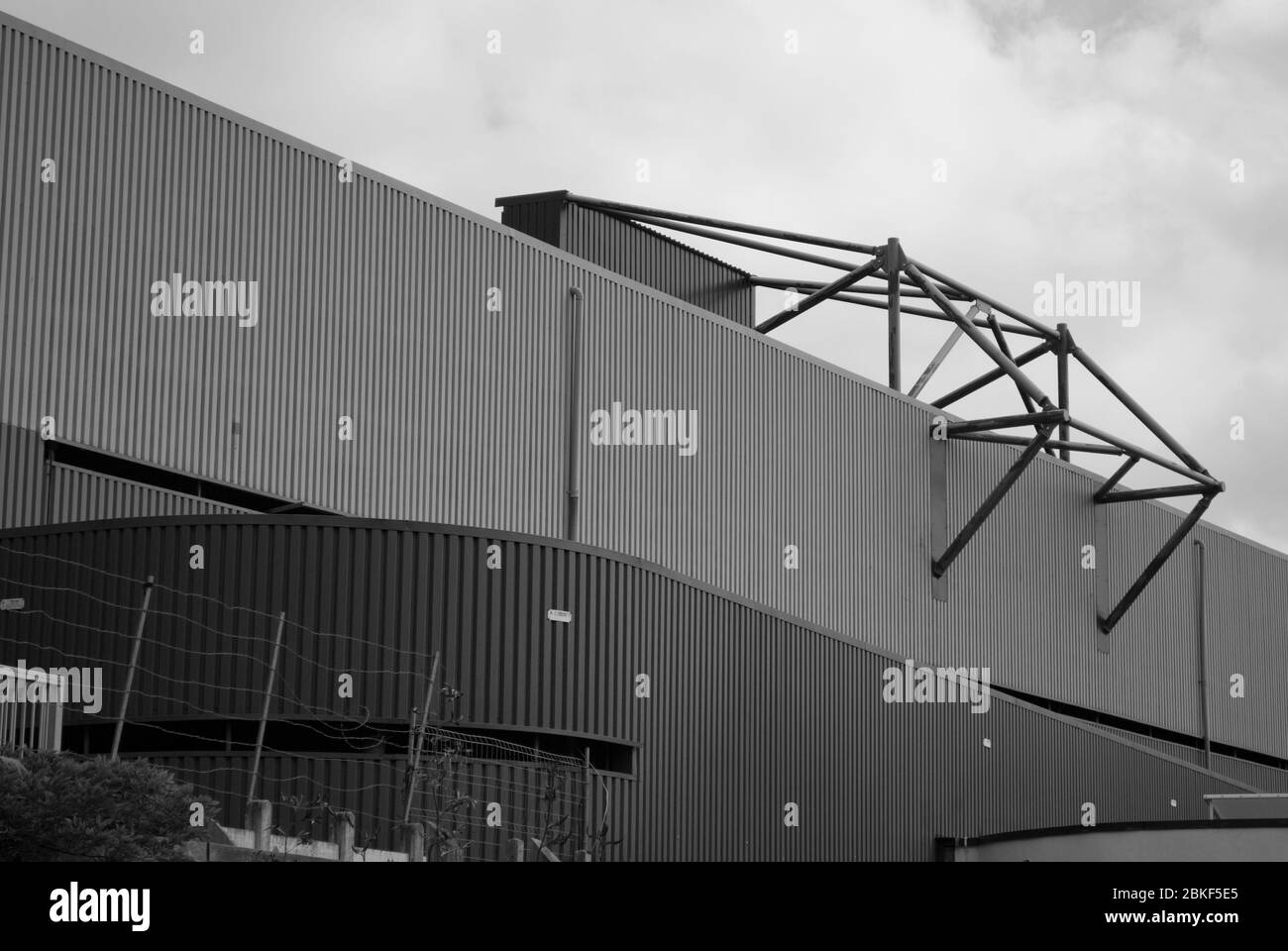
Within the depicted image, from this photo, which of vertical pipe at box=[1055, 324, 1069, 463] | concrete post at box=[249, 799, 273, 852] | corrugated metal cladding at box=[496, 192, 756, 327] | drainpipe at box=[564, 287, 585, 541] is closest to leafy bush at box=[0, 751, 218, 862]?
concrete post at box=[249, 799, 273, 852]

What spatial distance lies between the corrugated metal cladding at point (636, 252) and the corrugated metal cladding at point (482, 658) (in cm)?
1334

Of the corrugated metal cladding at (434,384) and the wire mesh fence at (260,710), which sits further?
the corrugated metal cladding at (434,384)

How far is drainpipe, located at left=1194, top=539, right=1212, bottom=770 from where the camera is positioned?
171 ft

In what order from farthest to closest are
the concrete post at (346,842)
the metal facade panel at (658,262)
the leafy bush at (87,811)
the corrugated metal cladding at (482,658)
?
the metal facade panel at (658,262) → the corrugated metal cladding at (482,658) → the concrete post at (346,842) → the leafy bush at (87,811)

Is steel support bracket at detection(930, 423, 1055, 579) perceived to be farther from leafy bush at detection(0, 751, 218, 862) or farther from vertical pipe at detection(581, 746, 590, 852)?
leafy bush at detection(0, 751, 218, 862)

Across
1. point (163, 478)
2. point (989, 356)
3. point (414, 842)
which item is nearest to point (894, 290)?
point (989, 356)

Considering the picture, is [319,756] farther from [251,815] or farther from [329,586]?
[251,815]

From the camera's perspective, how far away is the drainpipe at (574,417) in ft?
118

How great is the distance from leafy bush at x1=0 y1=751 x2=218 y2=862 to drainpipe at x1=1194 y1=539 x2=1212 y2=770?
138 feet

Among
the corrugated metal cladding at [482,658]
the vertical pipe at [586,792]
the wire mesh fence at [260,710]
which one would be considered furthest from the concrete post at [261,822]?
the vertical pipe at [586,792]

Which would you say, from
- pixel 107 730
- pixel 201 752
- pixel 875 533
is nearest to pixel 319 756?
pixel 201 752

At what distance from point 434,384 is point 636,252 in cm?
1078

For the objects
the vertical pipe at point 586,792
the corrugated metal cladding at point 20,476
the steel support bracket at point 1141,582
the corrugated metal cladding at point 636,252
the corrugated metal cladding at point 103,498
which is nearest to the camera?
the vertical pipe at point 586,792

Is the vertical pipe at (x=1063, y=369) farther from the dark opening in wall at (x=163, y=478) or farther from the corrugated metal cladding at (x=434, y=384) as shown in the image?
the dark opening in wall at (x=163, y=478)
